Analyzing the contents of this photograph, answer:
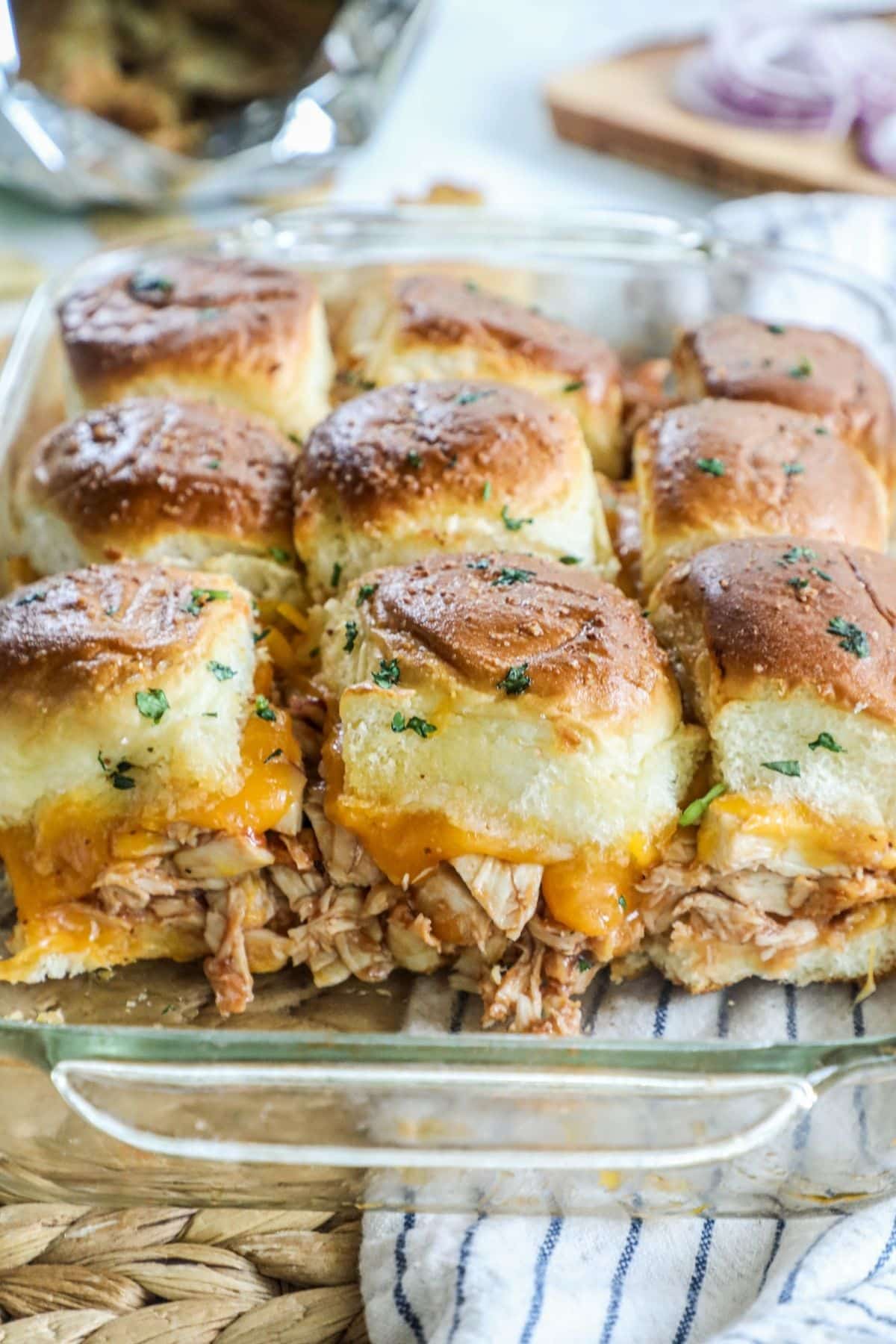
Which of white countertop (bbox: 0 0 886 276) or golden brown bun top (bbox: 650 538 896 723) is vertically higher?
golden brown bun top (bbox: 650 538 896 723)

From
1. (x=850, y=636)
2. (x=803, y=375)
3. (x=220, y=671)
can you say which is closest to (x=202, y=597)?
(x=220, y=671)

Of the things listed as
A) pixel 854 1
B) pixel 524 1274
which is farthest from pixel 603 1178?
pixel 854 1

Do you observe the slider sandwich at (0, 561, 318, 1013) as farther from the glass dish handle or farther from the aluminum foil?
the aluminum foil

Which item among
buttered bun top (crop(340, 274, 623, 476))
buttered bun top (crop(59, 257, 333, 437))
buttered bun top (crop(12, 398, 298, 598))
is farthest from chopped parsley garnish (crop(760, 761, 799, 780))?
buttered bun top (crop(59, 257, 333, 437))

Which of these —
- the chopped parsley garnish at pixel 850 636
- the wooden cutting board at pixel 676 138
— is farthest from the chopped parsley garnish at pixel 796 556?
the wooden cutting board at pixel 676 138

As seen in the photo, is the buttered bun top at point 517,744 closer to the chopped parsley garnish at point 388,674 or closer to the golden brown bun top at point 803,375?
the chopped parsley garnish at point 388,674
